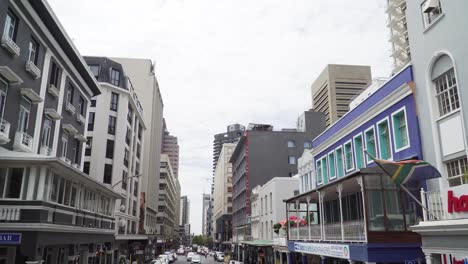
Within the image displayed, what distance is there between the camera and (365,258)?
58.1 feet

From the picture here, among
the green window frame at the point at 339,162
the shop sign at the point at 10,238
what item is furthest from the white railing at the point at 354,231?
the shop sign at the point at 10,238

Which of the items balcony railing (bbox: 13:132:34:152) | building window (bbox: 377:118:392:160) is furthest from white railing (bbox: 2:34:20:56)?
building window (bbox: 377:118:392:160)

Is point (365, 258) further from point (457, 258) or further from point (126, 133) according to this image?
point (126, 133)

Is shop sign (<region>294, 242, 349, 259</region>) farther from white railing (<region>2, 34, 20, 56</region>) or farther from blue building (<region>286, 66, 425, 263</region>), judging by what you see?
white railing (<region>2, 34, 20, 56</region>)

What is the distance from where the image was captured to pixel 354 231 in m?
19.3

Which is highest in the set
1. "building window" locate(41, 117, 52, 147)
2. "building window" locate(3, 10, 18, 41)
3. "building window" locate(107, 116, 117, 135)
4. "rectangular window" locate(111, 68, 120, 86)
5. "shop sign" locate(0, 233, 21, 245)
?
"rectangular window" locate(111, 68, 120, 86)

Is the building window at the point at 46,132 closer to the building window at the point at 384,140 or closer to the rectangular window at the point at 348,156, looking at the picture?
the rectangular window at the point at 348,156

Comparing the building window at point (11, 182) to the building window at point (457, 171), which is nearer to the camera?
the building window at point (457, 171)

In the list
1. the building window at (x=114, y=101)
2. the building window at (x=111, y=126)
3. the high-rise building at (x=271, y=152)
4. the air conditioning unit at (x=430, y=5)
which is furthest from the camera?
the high-rise building at (x=271, y=152)

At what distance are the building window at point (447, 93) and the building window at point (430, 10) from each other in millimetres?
2454

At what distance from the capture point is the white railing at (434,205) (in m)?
13.9

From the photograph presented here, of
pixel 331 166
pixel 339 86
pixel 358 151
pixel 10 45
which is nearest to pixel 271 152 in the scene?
pixel 331 166

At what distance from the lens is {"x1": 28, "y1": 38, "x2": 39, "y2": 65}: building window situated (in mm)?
22894

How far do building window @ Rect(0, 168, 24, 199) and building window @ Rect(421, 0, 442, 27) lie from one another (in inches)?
743
